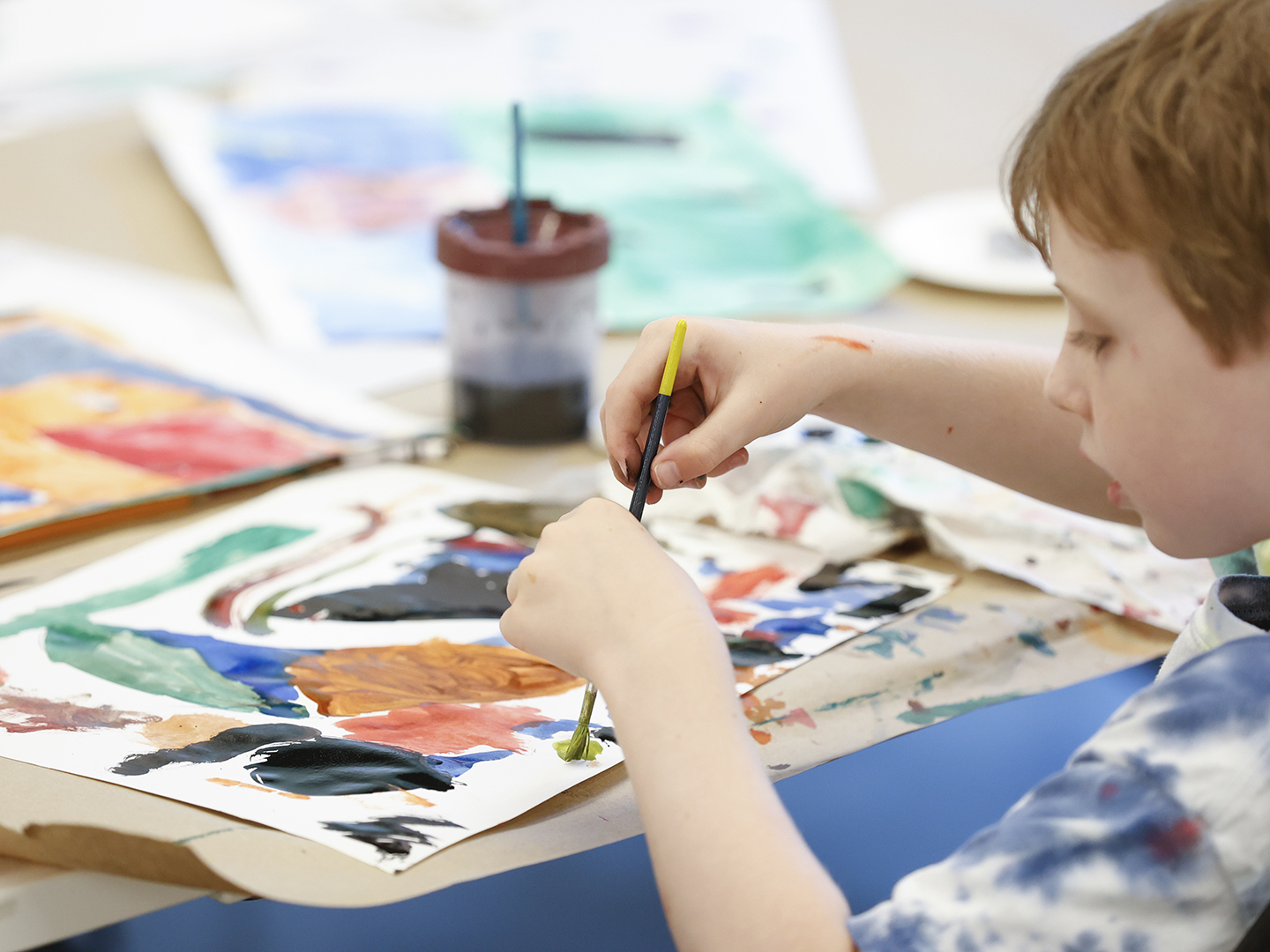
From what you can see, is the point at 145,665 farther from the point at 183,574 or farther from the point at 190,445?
the point at 190,445

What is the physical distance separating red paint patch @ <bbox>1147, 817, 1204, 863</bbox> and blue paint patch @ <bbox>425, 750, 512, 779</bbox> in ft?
0.88

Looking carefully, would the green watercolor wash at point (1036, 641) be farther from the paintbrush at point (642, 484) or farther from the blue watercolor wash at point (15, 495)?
the blue watercolor wash at point (15, 495)

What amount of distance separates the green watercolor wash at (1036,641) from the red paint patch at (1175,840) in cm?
27

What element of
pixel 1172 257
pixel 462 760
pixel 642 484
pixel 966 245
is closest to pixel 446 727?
pixel 462 760

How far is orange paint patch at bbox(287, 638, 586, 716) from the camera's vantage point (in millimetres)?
626

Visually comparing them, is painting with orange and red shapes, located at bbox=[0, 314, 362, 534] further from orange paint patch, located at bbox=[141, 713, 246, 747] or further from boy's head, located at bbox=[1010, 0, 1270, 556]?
boy's head, located at bbox=[1010, 0, 1270, 556]

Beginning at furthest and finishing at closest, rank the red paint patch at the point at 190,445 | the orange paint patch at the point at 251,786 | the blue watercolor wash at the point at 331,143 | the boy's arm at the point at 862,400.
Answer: the blue watercolor wash at the point at 331,143 → the red paint patch at the point at 190,445 → the boy's arm at the point at 862,400 → the orange paint patch at the point at 251,786

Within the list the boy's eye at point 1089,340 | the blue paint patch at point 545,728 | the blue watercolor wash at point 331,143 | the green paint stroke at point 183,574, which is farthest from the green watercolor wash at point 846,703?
the blue watercolor wash at point 331,143

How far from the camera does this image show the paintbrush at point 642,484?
22.6 inches

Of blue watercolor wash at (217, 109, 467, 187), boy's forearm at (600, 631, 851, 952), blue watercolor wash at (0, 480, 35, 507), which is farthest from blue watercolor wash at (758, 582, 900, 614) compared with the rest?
blue watercolor wash at (217, 109, 467, 187)

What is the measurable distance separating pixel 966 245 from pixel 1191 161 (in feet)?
2.74

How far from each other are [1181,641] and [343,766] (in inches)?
13.7

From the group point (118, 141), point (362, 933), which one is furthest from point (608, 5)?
point (362, 933)

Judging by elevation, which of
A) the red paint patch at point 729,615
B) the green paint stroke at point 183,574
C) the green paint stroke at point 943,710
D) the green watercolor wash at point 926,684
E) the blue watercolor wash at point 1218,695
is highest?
the blue watercolor wash at point 1218,695
